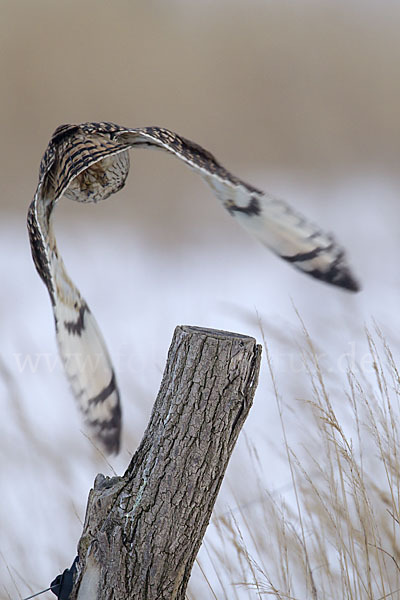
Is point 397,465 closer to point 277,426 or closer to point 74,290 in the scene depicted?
point 74,290

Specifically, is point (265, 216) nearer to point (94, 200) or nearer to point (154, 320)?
point (94, 200)

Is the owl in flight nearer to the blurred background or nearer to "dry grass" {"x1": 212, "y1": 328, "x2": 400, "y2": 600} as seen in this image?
"dry grass" {"x1": 212, "y1": 328, "x2": 400, "y2": 600}

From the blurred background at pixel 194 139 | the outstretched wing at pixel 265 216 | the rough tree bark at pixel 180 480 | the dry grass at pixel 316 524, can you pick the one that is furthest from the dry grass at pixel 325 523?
the blurred background at pixel 194 139

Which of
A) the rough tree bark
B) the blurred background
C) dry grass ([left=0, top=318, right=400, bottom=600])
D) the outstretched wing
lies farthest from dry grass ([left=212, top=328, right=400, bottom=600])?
the blurred background

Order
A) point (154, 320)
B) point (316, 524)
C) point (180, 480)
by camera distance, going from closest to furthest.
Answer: point (180, 480)
point (316, 524)
point (154, 320)

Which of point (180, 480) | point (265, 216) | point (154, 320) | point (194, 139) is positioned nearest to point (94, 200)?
point (265, 216)

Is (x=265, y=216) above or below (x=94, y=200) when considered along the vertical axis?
below

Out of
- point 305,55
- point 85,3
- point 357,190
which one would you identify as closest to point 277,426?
point 357,190

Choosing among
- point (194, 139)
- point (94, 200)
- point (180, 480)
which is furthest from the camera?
point (194, 139)
